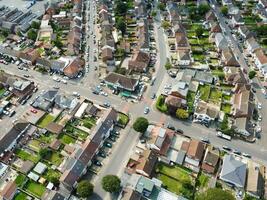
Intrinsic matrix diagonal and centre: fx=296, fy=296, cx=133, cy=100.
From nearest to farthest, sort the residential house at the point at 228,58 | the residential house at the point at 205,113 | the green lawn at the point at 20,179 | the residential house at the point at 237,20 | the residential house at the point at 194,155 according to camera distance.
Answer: the green lawn at the point at 20,179 → the residential house at the point at 194,155 → the residential house at the point at 205,113 → the residential house at the point at 228,58 → the residential house at the point at 237,20

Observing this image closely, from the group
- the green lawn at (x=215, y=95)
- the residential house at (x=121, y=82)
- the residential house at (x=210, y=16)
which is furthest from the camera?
the residential house at (x=210, y=16)

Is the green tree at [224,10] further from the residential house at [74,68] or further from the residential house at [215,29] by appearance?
the residential house at [74,68]

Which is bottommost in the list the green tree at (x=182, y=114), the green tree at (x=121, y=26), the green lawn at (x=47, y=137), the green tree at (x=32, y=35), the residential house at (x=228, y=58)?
Answer: the green lawn at (x=47, y=137)

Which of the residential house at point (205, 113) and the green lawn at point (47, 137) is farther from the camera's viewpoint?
the residential house at point (205, 113)

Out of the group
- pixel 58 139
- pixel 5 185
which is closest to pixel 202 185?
pixel 58 139

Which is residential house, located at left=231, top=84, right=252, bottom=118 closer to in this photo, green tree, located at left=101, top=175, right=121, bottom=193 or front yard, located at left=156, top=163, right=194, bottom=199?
front yard, located at left=156, top=163, right=194, bottom=199

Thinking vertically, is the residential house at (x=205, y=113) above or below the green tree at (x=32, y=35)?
below

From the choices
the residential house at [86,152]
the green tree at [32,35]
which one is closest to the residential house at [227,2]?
the green tree at [32,35]

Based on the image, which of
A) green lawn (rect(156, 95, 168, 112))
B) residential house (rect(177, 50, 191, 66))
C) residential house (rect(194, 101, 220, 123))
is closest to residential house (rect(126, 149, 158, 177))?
green lawn (rect(156, 95, 168, 112))
